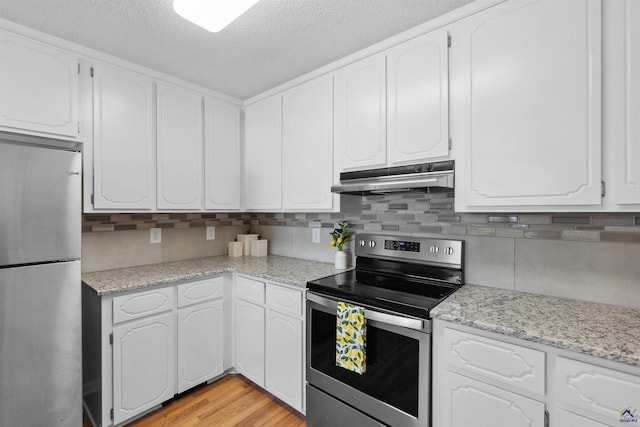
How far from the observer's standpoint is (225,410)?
2.02 metres

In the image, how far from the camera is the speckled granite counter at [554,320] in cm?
102

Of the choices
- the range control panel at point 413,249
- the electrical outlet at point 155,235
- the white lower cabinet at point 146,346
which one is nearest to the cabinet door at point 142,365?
the white lower cabinet at point 146,346

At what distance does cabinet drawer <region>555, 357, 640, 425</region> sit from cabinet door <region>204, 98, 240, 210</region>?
235 centimetres

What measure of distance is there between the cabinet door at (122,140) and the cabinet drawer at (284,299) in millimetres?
1066

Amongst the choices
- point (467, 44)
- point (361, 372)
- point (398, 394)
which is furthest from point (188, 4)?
point (398, 394)

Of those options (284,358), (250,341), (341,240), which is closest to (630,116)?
(341,240)

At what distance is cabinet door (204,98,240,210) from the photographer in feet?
8.25

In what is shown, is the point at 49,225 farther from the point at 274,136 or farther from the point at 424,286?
the point at 424,286

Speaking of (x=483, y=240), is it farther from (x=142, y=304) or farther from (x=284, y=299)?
(x=142, y=304)

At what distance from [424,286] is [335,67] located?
1.52m

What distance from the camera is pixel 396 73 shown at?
1.79 metres

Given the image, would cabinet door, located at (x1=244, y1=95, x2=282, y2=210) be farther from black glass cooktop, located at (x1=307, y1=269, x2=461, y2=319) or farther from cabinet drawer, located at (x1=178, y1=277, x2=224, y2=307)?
black glass cooktop, located at (x1=307, y1=269, x2=461, y2=319)

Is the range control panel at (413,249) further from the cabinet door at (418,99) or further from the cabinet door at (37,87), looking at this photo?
the cabinet door at (37,87)

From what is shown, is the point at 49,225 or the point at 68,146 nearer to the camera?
the point at 49,225
